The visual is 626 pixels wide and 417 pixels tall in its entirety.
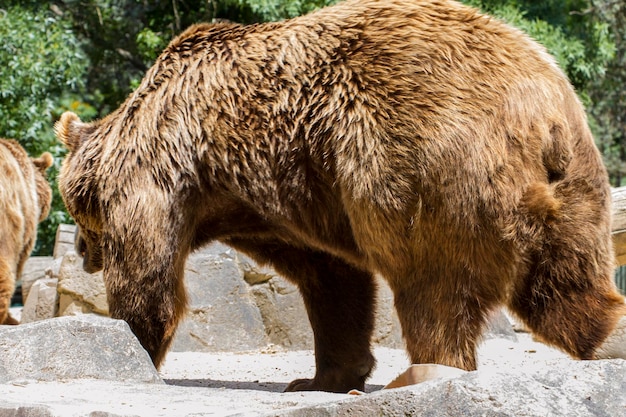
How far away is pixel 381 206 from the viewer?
411cm

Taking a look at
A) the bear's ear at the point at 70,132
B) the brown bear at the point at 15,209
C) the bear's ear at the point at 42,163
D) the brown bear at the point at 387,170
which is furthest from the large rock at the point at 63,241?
the brown bear at the point at 387,170

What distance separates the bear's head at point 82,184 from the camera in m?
5.27

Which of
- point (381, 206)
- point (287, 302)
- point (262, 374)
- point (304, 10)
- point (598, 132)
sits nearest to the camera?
point (381, 206)

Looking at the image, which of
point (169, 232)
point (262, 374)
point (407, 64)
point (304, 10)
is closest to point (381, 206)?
point (407, 64)

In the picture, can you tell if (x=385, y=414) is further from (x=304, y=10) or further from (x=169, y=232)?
(x=304, y=10)

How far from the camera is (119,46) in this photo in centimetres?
1831

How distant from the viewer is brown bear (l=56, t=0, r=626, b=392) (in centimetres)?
400

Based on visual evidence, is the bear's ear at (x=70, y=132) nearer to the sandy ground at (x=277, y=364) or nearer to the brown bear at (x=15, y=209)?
the sandy ground at (x=277, y=364)

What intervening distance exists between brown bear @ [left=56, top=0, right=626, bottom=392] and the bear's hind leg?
477mm

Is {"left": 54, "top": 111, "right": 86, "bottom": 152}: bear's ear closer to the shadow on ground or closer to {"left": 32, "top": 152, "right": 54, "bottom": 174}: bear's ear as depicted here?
the shadow on ground

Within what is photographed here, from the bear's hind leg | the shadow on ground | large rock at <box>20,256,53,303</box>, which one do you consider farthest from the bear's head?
large rock at <box>20,256,53,303</box>

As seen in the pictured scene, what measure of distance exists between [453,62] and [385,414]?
1.81m

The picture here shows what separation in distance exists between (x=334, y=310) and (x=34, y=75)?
9306 millimetres

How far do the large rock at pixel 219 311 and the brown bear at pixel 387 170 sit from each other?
10.9ft
